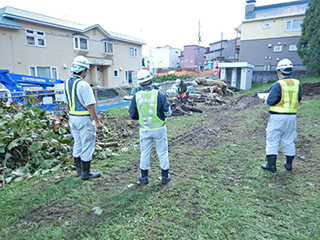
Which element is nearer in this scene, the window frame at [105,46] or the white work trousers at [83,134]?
the white work trousers at [83,134]

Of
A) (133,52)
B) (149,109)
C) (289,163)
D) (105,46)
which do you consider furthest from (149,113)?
(133,52)

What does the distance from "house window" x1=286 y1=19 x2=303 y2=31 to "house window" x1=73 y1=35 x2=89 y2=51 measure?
82.7 ft

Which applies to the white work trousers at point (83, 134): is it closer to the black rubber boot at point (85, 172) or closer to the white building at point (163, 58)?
the black rubber boot at point (85, 172)

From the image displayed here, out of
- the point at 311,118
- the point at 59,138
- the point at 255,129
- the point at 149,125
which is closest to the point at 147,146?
the point at 149,125

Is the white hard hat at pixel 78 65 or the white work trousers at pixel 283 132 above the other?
the white hard hat at pixel 78 65

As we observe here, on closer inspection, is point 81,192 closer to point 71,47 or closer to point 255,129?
point 255,129

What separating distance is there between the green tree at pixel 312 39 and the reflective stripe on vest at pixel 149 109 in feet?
84.5

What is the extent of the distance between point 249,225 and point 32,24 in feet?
Result: 67.3

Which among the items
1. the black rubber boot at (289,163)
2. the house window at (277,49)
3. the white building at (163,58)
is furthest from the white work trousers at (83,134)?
the white building at (163,58)

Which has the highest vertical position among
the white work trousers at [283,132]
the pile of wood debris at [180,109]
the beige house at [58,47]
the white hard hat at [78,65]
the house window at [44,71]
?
the beige house at [58,47]

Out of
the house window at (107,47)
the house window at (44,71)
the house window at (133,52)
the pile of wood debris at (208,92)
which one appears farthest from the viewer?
the house window at (133,52)

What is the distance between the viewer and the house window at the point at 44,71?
1738cm

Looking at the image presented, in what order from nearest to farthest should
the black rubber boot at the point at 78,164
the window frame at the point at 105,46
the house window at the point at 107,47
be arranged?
the black rubber boot at the point at 78,164 < the window frame at the point at 105,46 < the house window at the point at 107,47

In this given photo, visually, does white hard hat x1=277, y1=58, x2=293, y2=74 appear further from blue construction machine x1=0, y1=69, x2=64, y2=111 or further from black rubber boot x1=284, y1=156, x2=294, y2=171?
blue construction machine x1=0, y1=69, x2=64, y2=111
